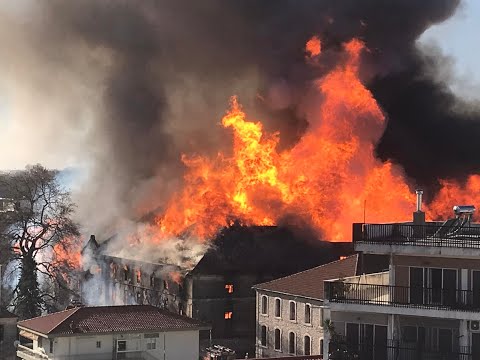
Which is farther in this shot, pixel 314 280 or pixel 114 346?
pixel 314 280

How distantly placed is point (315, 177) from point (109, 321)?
40.5 metres

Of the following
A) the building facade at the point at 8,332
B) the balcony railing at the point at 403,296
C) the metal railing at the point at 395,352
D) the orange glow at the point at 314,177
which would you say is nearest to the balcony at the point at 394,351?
the metal railing at the point at 395,352

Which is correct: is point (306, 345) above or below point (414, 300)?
below

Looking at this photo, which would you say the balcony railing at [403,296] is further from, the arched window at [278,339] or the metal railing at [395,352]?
the arched window at [278,339]

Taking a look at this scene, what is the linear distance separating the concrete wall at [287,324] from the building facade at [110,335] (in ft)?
41.7

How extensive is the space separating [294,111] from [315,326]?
35946 mm

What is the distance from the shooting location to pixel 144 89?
107875mm

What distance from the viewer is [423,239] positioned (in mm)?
33656

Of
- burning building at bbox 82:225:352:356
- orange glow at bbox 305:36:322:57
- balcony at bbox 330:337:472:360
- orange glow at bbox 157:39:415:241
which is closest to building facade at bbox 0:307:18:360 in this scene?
burning building at bbox 82:225:352:356

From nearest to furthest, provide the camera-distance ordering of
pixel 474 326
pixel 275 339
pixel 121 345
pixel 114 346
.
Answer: pixel 474 326 < pixel 114 346 < pixel 121 345 < pixel 275 339

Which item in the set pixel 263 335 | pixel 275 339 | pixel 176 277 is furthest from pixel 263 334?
pixel 176 277

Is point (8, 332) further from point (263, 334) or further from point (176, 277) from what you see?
point (176, 277)

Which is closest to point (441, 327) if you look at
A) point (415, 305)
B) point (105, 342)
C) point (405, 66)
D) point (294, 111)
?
point (415, 305)

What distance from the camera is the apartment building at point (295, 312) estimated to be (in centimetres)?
6426
